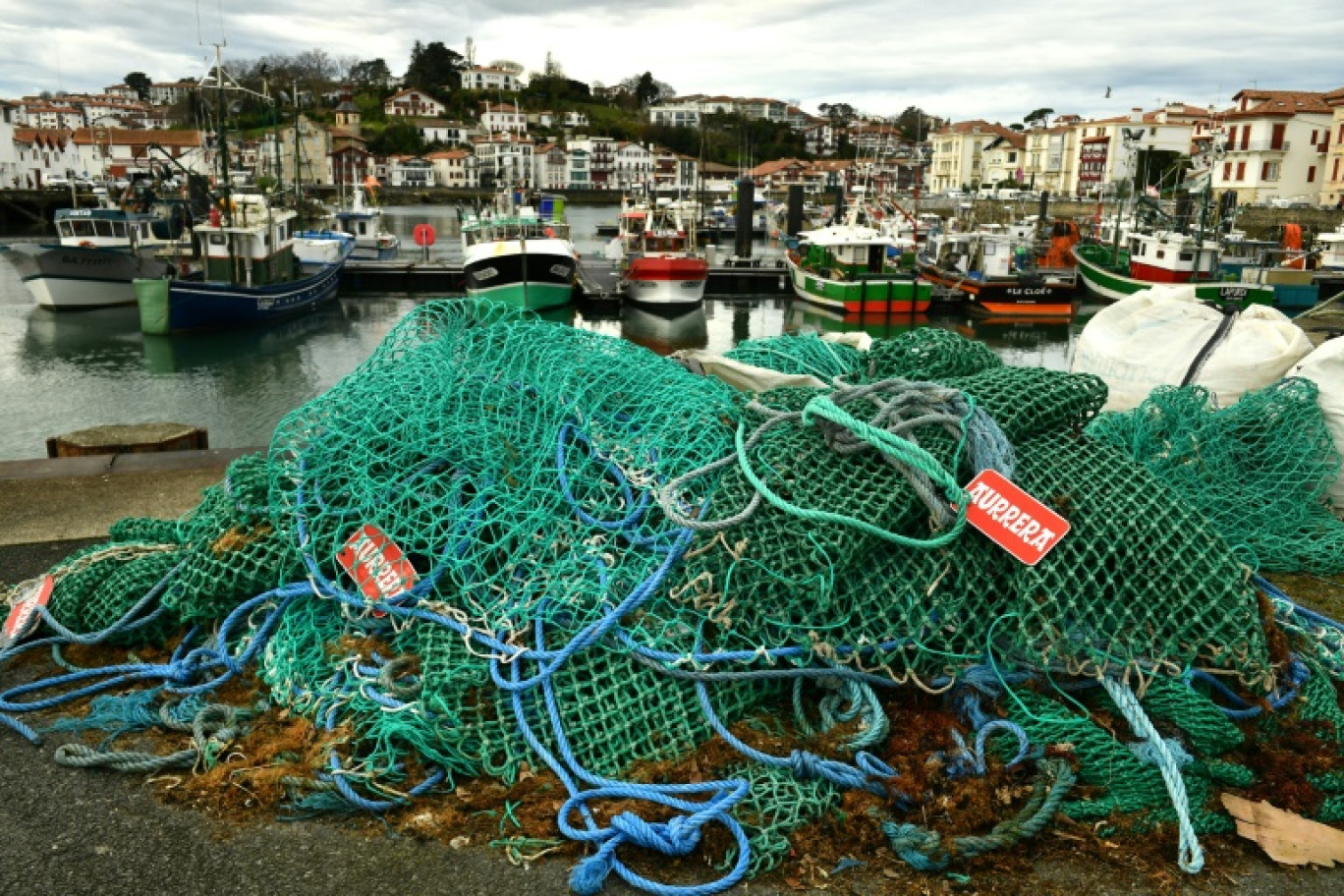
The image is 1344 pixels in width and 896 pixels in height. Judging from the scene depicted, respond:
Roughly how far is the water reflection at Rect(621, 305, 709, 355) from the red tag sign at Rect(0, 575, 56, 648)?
1896 cm

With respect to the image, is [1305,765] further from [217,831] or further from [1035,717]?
[217,831]

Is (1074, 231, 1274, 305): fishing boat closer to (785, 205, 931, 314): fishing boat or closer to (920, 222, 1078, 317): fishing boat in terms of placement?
(920, 222, 1078, 317): fishing boat

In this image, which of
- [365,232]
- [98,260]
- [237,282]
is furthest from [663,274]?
[365,232]

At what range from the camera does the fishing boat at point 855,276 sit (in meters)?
26.1

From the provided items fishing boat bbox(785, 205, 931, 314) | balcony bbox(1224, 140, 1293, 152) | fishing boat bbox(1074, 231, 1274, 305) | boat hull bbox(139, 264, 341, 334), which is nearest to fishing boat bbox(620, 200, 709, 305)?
fishing boat bbox(785, 205, 931, 314)

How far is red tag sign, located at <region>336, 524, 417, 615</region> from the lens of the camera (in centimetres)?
282

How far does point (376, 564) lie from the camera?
9.36ft

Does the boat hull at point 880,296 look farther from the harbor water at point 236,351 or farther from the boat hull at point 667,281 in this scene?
the boat hull at point 667,281

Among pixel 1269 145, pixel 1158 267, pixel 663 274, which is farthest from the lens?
pixel 1269 145

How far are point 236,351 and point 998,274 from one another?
20.3 m

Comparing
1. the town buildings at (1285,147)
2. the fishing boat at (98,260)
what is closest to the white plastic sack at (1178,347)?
the fishing boat at (98,260)

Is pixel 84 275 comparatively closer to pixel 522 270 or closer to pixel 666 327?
pixel 522 270

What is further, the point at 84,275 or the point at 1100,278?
the point at 1100,278

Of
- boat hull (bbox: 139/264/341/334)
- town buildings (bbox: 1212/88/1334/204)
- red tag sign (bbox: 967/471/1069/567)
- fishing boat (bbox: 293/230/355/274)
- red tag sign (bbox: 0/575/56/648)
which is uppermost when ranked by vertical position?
town buildings (bbox: 1212/88/1334/204)
